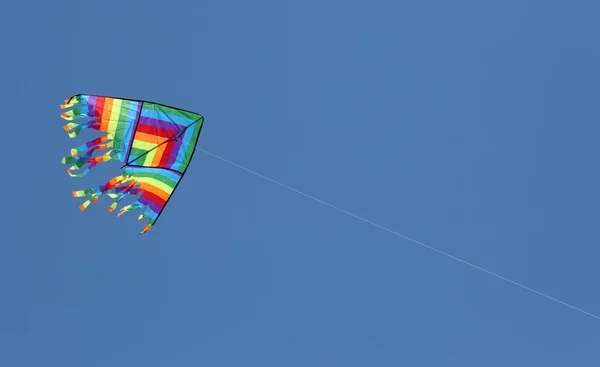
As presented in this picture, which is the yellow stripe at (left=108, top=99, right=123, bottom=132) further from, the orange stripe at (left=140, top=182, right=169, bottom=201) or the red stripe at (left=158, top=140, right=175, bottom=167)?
the orange stripe at (left=140, top=182, right=169, bottom=201)

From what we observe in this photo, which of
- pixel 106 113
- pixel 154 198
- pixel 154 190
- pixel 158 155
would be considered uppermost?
pixel 106 113

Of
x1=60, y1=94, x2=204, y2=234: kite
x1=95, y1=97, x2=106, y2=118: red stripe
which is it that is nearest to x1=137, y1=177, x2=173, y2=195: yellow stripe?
x1=60, y1=94, x2=204, y2=234: kite

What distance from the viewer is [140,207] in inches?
571

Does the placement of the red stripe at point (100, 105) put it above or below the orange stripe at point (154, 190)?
above

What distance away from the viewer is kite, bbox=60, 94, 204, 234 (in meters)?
13.7

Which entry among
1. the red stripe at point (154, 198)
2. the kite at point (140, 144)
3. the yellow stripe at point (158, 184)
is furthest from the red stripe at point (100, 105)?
the red stripe at point (154, 198)

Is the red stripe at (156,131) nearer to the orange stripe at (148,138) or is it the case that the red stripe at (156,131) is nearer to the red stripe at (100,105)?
the orange stripe at (148,138)

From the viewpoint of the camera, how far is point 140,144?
14.4 metres

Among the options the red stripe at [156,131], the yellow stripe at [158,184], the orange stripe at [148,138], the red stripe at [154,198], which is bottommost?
the red stripe at [154,198]

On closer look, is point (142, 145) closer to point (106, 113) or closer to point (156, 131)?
point (156, 131)

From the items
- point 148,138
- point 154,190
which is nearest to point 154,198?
→ point 154,190

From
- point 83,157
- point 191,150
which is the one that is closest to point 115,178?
point 83,157

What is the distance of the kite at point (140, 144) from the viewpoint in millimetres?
13656

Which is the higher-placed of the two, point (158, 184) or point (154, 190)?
point (158, 184)
